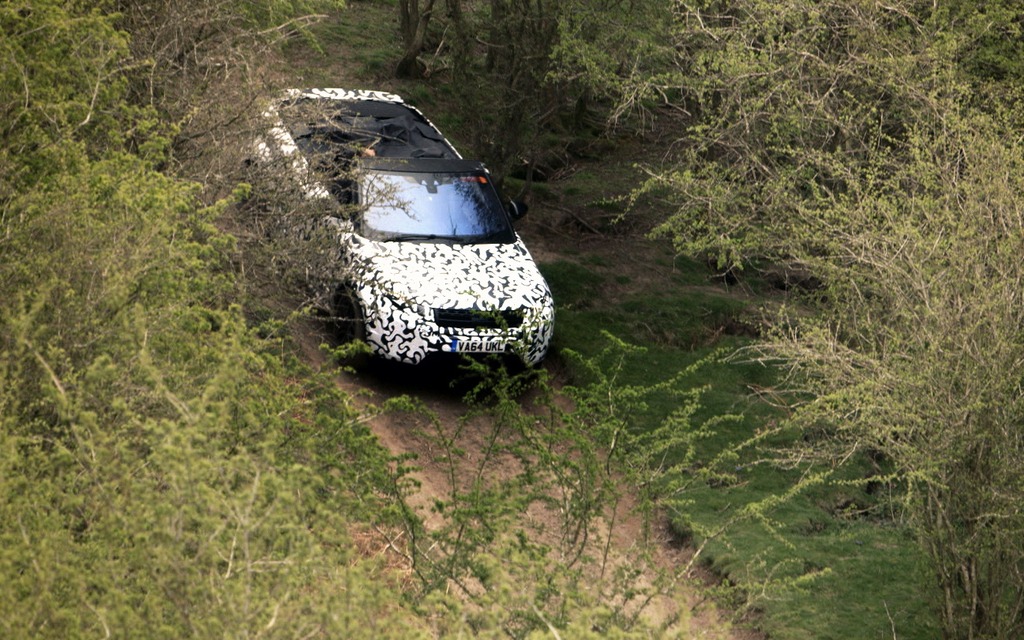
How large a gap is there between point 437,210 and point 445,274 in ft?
3.36

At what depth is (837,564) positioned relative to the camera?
9828mm

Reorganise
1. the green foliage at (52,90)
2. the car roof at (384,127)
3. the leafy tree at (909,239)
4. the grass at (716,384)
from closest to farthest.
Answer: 1. the green foliage at (52,90)
2. the leafy tree at (909,239)
3. the grass at (716,384)
4. the car roof at (384,127)

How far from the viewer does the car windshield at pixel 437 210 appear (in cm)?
1159

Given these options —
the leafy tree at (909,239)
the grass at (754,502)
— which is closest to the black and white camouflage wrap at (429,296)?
the grass at (754,502)

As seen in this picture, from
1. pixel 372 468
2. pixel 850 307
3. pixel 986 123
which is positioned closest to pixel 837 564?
pixel 850 307

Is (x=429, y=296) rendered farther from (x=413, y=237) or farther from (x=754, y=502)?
(x=754, y=502)

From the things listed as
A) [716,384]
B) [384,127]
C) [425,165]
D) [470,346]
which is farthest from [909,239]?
[384,127]

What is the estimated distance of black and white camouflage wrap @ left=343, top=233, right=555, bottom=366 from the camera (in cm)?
1088

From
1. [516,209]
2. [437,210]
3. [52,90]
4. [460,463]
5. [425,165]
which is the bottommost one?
[460,463]

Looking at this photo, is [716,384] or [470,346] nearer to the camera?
[470,346]

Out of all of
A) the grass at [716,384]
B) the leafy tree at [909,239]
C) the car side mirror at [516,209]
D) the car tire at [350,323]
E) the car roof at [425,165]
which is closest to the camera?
the leafy tree at [909,239]

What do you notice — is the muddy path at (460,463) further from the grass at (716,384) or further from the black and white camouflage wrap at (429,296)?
the black and white camouflage wrap at (429,296)

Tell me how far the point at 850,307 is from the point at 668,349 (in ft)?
13.5

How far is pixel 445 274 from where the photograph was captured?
441 inches
